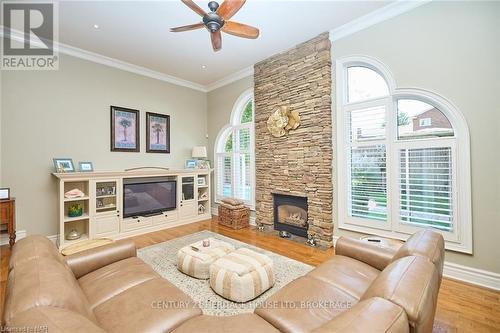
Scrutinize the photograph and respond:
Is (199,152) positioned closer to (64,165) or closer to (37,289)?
(64,165)

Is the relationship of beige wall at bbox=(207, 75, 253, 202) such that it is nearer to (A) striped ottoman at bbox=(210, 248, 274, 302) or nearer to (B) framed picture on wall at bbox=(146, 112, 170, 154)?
(B) framed picture on wall at bbox=(146, 112, 170, 154)

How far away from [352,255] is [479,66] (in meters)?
2.50

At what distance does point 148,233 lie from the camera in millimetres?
4383

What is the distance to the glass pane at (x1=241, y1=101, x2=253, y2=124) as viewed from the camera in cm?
520

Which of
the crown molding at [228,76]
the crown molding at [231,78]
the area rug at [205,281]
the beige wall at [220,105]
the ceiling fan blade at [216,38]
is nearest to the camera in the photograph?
the area rug at [205,281]

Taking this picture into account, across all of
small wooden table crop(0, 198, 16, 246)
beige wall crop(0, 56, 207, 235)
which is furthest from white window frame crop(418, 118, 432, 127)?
small wooden table crop(0, 198, 16, 246)

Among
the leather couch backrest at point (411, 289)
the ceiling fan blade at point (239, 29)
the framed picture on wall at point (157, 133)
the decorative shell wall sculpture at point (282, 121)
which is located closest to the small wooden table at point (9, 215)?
the framed picture on wall at point (157, 133)

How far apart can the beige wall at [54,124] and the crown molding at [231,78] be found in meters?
1.40

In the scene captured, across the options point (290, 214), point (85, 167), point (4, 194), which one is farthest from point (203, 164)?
point (4, 194)

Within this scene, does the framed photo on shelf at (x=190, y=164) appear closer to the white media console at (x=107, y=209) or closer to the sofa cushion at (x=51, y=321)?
the white media console at (x=107, y=209)

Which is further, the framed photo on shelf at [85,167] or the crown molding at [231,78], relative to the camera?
Result: the crown molding at [231,78]

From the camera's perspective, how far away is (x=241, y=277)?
215 centimetres

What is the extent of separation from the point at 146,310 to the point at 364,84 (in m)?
3.81

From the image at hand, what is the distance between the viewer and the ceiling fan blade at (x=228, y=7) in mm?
2145
